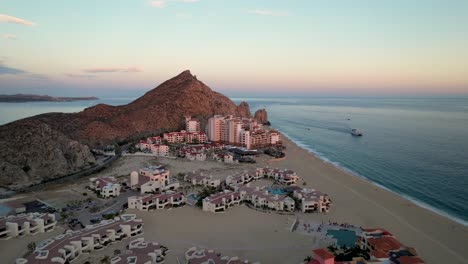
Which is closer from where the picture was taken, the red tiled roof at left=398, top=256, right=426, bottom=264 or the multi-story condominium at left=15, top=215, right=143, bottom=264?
the red tiled roof at left=398, top=256, right=426, bottom=264

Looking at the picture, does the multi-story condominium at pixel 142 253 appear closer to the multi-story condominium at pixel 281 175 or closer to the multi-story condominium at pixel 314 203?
the multi-story condominium at pixel 314 203

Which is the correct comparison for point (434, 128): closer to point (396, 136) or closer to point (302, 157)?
point (396, 136)

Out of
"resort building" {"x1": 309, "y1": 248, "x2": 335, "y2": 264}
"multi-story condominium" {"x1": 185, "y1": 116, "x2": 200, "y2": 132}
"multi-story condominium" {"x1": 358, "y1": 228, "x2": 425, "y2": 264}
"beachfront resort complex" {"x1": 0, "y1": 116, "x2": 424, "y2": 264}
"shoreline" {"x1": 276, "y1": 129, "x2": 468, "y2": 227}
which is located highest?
"multi-story condominium" {"x1": 185, "y1": 116, "x2": 200, "y2": 132}

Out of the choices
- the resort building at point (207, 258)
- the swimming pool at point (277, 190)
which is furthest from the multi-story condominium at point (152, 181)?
the resort building at point (207, 258)

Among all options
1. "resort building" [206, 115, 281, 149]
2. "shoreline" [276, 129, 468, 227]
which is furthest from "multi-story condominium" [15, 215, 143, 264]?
"resort building" [206, 115, 281, 149]

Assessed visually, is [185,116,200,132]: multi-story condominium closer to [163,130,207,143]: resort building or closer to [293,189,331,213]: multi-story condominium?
[163,130,207,143]: resort building

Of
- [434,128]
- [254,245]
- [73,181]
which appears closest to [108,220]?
[254,245]
